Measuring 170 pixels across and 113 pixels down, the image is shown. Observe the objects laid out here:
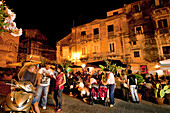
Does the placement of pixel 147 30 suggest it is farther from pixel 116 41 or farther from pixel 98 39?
pixel 98 39

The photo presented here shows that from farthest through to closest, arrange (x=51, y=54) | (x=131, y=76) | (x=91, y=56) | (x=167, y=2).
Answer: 1. (x=51, y=54)
2. (x=91, y=56)
3. (x=167, y=2)
4. (x=131, y=76)

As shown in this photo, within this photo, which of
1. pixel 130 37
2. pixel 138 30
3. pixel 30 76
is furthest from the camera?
pixel 130 37

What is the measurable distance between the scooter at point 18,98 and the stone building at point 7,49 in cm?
1617

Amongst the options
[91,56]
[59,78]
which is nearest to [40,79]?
[59,78]

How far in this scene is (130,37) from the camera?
15578 mm

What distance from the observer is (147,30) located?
14680 millimetres

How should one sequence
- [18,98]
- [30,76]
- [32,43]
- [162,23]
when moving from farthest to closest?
[32,43]
[162,23]
[30,76]
[18,98]

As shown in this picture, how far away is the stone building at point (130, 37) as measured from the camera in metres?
13.8

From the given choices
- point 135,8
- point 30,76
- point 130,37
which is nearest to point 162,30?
point 130,37

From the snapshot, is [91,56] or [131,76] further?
[91,56]

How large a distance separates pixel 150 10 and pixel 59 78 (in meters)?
18.4

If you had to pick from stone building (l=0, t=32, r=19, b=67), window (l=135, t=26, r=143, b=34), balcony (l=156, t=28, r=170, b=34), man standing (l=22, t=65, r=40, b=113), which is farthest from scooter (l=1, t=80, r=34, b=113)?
balcony (l=156, t=28, r=170, b=34)

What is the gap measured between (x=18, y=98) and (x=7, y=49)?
17508 mm

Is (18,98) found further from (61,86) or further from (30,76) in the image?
(61,86)
